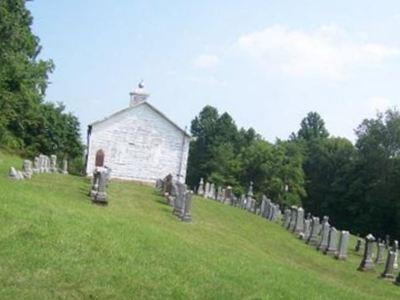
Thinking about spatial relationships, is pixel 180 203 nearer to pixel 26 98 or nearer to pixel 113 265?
pixel 113 265

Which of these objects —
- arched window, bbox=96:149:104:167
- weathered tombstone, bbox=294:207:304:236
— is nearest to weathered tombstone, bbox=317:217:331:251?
weathered tombstone, bbox=294:207:304:236

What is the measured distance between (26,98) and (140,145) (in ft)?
→ 35.8

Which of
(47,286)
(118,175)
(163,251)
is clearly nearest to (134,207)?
(163,251)

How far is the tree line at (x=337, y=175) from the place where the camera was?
210ft

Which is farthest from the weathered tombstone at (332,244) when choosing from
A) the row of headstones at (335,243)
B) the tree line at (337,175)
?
the tree line at (337,175)

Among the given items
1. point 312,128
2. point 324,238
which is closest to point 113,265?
point 324,238

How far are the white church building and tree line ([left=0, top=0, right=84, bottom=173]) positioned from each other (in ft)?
17.0

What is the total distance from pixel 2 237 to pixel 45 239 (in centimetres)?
75

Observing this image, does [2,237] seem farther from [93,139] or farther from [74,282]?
[93,139]

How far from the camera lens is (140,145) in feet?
159

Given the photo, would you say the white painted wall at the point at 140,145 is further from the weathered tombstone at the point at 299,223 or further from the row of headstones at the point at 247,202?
the weathered tombstone at the point at 299,223

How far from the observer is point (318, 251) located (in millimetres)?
25531

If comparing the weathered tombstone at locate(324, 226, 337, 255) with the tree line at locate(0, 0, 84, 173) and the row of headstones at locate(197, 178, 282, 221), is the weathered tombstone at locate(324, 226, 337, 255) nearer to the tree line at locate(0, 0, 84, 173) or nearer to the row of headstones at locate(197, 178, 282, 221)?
the row of headstones at locate(197, 178, 282, 221)

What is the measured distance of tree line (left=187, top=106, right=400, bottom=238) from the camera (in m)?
63.9
